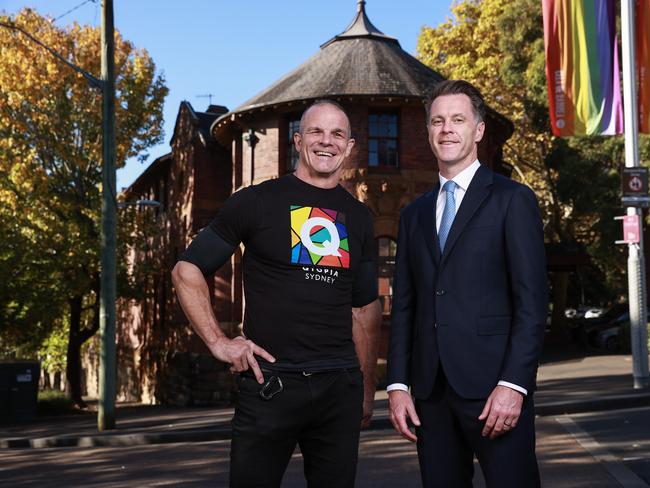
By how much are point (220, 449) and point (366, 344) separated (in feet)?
25.1

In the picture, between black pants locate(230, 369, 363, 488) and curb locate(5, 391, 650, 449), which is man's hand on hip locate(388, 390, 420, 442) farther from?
curb locate(5, 391, 650, 449)

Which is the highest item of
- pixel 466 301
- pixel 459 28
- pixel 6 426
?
pixel 459 28

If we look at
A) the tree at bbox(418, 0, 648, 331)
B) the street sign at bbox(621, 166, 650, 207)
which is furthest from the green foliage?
the street sign at bbox(621, 166, 650, 207)

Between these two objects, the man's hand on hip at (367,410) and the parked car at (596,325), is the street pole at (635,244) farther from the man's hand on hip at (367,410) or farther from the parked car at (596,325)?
the parked car at (596,325)

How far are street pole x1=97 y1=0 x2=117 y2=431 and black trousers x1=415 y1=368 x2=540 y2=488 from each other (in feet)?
38.5

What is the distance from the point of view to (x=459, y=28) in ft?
117

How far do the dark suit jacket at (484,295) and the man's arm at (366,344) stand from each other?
43cm

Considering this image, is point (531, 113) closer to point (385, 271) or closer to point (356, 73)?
point (356, 73)

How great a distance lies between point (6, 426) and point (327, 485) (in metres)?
16.3

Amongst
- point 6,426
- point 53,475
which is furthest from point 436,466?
point 6,426

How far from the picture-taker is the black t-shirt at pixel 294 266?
3852 mm

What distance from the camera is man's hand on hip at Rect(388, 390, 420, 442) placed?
3671mm

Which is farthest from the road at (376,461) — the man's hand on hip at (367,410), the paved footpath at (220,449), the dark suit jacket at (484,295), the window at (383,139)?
the window at (383,139)

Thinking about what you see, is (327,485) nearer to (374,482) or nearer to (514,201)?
(514,201)
